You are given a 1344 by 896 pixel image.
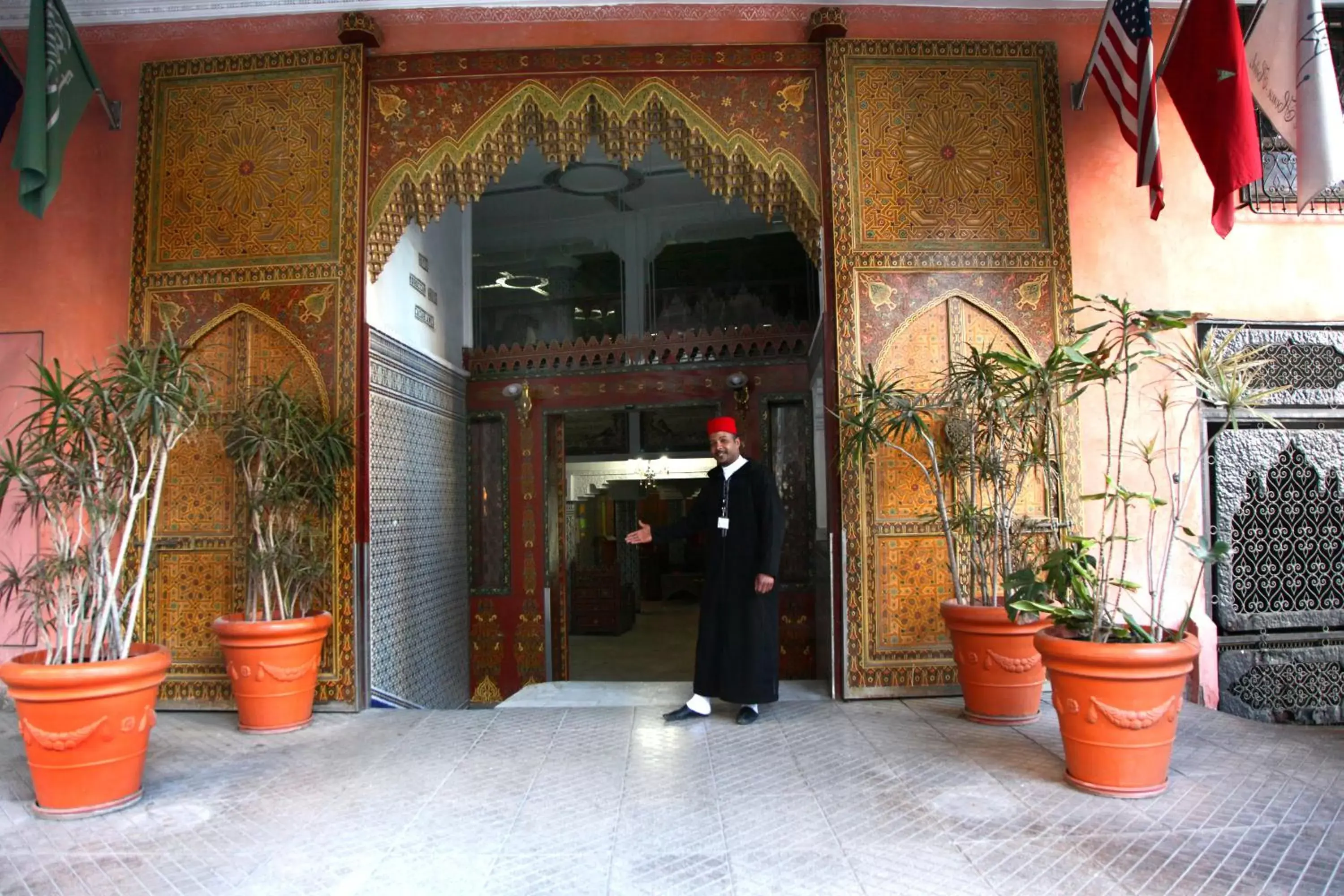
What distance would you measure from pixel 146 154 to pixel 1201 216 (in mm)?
6585

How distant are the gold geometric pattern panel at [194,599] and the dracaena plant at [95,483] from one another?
1.09m

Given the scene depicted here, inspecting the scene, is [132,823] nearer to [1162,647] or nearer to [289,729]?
[289,729]

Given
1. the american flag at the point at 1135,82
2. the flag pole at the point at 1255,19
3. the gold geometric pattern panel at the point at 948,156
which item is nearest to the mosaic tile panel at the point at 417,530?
the gold geometric pattern panel at the point at 948,156

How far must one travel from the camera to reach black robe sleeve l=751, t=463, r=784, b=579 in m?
4.41

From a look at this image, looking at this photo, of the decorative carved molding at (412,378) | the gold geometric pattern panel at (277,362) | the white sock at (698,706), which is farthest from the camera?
the decorative carved molding at (412,378)

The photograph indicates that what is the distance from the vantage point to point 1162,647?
3162 millimetres

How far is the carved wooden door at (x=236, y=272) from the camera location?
16.4ft

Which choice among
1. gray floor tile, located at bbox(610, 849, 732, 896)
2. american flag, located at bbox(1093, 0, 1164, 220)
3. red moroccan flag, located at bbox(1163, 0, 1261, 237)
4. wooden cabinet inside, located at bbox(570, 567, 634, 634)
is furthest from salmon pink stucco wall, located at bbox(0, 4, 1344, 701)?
wooden cabinet inside, located at bbox(570, 567, 634, 634)

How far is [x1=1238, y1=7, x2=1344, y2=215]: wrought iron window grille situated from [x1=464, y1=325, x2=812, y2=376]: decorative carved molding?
3145 mm

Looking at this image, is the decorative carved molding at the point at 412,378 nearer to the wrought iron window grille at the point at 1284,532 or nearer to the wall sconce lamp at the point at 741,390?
the wall sconce lamp at the point at 741,390

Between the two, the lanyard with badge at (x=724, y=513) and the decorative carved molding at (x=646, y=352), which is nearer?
the lanyard with badge at (x=724, y=513)

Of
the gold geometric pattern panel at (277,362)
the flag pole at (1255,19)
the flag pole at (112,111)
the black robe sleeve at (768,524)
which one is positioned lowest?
the black robe sleeve at (768,524)

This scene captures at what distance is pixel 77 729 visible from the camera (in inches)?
129

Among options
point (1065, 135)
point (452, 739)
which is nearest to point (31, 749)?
point (452, 739)
